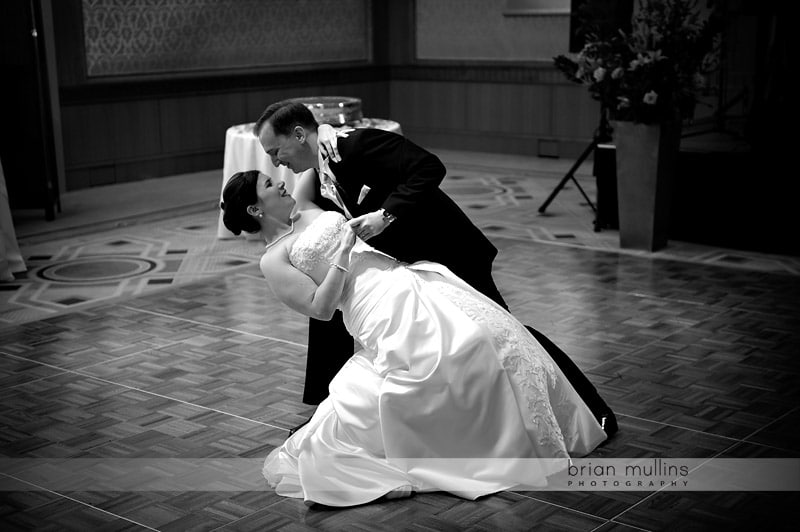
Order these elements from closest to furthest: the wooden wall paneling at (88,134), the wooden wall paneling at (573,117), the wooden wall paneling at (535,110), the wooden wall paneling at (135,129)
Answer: the wooden wall paneling at (88,134), the wooden wall paneling at (135,129), the wooden wall paneling at (573,117), the wooden wall paneling at (535,110)

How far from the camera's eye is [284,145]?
3.24 metres

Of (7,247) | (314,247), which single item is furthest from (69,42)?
(314,247)

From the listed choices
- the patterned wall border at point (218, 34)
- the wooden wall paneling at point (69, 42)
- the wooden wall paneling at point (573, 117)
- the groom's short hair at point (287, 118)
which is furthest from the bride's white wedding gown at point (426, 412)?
the wooden wall paneling at point (573, 117)

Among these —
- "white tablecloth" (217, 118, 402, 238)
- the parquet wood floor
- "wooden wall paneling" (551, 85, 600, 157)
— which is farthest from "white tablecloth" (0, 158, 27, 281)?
"wooden wall paneling" (551, 85, 600, 157)

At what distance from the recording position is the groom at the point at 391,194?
324 cm

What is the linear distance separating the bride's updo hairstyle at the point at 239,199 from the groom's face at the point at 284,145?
9cm

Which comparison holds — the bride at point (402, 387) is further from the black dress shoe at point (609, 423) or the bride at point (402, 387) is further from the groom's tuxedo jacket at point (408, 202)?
the black dress shoe at point (609, 423)

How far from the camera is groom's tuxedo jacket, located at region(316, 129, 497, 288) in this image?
329 centimetres

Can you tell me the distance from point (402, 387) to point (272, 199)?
73cm

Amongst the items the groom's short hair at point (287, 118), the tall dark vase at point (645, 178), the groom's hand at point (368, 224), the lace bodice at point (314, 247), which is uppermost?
the groom's short hair at point (287, 118)

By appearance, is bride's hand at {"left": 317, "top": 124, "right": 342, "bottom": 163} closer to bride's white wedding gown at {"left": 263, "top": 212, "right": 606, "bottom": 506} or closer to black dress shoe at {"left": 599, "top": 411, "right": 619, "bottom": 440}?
bride's white wedding gown at {"left": 263, "top": 212, "right": 606, "bottom": 506}

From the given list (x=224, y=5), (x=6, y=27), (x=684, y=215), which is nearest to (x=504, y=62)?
(x=224, y=5)

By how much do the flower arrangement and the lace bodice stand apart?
11.3 feet

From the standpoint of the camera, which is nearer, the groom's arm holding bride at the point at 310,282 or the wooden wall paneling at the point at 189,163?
the groom's arm holding bride at the point at 310,282
